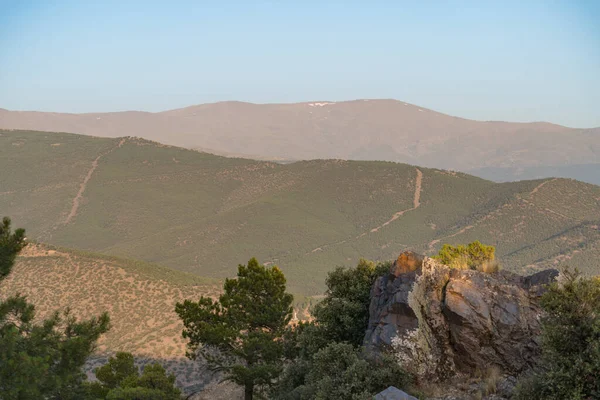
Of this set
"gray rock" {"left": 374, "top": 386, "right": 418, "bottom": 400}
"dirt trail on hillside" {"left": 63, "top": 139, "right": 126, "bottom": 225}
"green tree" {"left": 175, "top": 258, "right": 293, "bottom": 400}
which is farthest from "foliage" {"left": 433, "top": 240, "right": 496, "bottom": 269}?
"dirt trail on hillside" {"left": 63, "top": 139, "right": 126, "bottom": 225}

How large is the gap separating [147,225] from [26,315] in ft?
318

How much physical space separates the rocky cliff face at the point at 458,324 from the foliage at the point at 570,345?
276 cm

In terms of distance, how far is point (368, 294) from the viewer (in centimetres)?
1789

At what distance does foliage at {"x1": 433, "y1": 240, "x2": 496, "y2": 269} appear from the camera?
673 inches

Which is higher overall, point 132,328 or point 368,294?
point 368,294

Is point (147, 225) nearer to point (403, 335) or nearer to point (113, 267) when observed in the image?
point (113, 267)

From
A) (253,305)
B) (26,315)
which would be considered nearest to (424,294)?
(253,305)

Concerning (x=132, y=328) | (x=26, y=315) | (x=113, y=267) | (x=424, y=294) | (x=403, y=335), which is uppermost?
(x=424, y=294)

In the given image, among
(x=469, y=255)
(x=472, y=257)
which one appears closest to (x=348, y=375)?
(x=472, y=257)

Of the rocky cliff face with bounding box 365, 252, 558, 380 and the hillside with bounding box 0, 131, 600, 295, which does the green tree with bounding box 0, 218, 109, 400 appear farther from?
the hillside with bounding box 0, 131, 600, 295

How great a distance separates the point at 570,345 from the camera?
1074cm

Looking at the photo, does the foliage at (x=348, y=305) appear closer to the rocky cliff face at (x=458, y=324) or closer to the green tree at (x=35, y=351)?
the rocky cliff face at (x=458, y=324)

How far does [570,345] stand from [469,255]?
8.66 metres

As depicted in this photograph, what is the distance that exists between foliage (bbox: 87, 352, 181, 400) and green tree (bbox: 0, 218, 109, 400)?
135 centimetres
